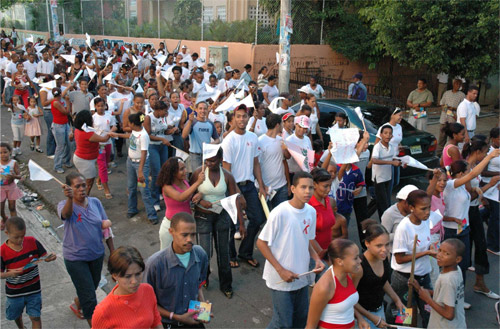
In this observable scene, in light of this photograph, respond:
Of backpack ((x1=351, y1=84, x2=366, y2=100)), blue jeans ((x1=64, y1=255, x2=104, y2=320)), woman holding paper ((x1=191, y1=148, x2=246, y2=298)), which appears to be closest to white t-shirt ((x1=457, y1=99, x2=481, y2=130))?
backpack ((x1=351, y1=84, x2=366, y2=100))

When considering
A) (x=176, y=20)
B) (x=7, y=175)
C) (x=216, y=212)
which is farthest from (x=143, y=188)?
(x=176, y=20)

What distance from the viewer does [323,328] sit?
11.3ft

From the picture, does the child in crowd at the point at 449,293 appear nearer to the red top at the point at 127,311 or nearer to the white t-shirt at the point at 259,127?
the red top at the point at 127,311

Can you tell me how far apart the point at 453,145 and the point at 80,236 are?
16.2 ft

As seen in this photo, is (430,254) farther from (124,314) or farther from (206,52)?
(206,52)

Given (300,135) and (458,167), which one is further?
(300,135)

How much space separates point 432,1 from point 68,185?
458 inches

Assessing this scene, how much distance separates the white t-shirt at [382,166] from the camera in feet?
22.8

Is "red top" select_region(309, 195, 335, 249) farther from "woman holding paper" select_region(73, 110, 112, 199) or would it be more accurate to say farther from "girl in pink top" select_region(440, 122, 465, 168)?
"woman holding paper" select_region(73, 110, 112, 199)

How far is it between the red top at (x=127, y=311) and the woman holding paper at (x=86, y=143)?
5.00 m

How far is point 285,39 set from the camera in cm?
1298

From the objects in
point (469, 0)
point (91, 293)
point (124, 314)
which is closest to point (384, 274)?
point (124, 314)

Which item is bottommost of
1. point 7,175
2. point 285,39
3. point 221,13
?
point 7,175

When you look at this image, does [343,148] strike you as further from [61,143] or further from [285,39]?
[285,39]
